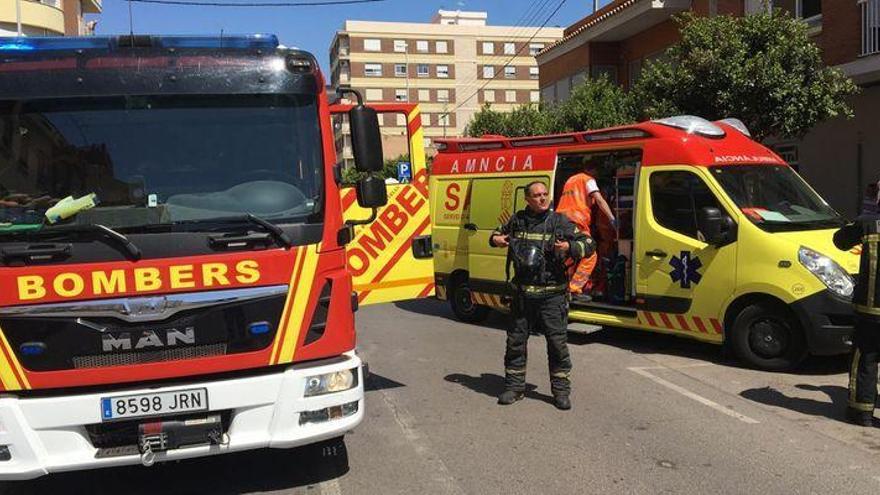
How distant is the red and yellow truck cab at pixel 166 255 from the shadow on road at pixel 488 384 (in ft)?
7.86

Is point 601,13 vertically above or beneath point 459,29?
beneath

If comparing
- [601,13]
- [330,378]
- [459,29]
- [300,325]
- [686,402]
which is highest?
[459,29]

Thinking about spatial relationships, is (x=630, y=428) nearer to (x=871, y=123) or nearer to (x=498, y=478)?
(x=498, y=478)

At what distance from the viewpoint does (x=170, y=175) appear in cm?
412

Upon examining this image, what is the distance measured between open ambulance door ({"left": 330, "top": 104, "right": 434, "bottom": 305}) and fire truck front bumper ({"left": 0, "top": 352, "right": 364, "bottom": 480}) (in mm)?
2160

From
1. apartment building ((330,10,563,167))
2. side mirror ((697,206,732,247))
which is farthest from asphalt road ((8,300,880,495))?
apartment building ((330,10,563,167))

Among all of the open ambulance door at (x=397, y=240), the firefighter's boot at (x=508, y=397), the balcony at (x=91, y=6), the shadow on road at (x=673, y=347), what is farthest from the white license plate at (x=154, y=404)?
the balcony at (x=91, y=6)

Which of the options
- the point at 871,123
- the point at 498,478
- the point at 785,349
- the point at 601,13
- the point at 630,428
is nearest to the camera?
the point at 498,478

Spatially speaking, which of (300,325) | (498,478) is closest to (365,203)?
(300,325)

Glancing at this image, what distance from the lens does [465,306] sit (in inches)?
413

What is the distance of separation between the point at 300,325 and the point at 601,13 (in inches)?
867

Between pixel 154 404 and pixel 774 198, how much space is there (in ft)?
20.7

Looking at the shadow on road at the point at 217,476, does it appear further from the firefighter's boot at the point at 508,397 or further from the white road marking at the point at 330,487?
the firefighter's boot at the point at 508,397

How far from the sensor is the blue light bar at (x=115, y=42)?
4082mm
